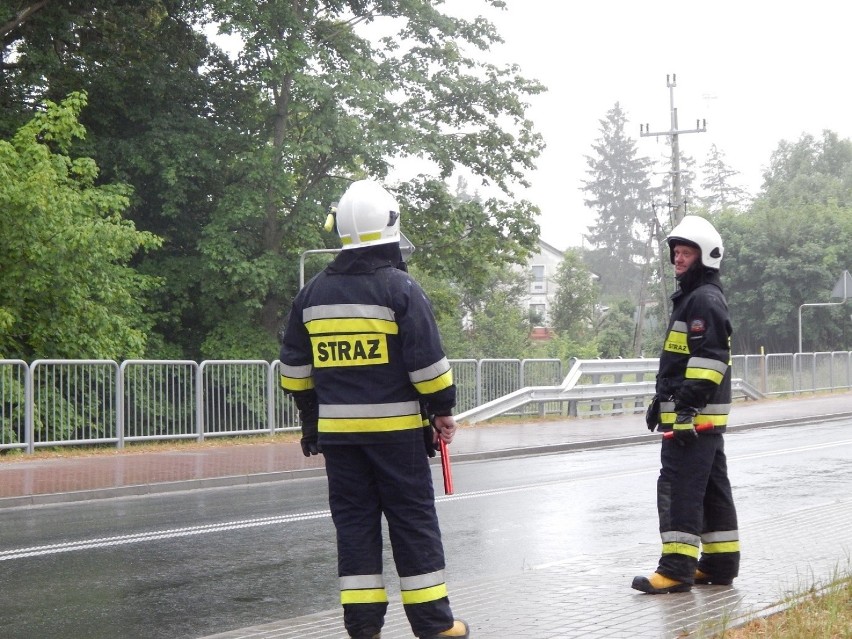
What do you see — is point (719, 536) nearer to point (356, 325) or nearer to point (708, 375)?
point (708, 375)

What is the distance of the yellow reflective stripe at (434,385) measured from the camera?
529 centimetres

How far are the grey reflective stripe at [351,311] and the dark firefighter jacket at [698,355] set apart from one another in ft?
7.09

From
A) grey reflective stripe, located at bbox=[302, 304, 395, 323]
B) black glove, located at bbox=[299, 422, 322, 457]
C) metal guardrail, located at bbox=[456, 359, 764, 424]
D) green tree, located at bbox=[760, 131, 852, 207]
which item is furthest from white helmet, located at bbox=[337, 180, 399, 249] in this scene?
green tree, located at bbox=[760, 131, 852, 207]

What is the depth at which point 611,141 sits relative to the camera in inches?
4486

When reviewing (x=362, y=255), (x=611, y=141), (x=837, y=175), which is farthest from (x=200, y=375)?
(x=611, y=141)

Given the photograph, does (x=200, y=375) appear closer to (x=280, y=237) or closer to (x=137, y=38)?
(x=280, y=237)

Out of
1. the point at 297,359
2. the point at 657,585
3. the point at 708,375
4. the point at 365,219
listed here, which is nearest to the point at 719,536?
the point at 657,585

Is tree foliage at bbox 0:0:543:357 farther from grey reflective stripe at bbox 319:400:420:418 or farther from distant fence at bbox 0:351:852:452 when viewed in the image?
grey reflective stripe at bbox 319:400:420:418

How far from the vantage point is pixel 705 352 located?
6.77m

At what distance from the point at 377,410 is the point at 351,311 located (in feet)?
1.46

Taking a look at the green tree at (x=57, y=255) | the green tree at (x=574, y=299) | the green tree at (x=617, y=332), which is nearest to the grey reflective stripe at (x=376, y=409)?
the green tree at (x=57, y=255)

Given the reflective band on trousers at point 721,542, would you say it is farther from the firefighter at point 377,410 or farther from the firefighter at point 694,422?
the firefighter at point 377,410

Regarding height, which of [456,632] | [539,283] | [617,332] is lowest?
[456,632]

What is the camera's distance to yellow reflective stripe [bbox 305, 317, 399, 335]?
212 inches
